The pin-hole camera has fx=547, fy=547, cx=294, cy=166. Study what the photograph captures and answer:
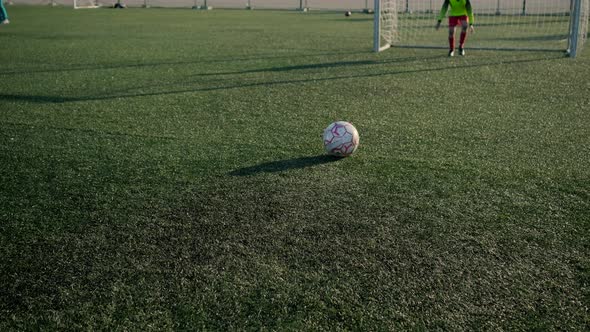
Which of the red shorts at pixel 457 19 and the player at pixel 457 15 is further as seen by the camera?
the red shorts at pixel 457 19

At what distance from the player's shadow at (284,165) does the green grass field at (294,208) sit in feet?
0.13

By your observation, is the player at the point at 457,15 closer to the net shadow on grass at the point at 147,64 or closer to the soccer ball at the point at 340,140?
the net shadow on grass at the point at 147,64

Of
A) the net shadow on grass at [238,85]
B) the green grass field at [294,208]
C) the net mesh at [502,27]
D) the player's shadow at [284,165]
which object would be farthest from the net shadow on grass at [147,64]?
the player's shadow at [284,165]

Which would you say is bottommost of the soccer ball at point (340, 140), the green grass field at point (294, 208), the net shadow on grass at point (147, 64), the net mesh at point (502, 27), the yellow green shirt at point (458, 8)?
the green grass field at point (294, 208)

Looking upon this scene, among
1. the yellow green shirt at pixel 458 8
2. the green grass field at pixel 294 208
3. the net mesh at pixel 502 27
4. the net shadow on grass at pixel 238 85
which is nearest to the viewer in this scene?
the green grass field at pixel 294 208

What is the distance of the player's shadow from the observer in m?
4.72

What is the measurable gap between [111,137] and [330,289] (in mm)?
3730

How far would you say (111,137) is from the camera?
5809 millimetres

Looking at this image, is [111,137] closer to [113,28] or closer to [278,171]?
[278,171]

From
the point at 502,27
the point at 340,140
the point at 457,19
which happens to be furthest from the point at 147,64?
the point at 502,27

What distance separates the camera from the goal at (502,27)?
1219 centimetres

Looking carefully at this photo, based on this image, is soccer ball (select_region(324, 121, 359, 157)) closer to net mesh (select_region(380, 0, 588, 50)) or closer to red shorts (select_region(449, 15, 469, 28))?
red shorts (select_region(449, 15, 469, 28))

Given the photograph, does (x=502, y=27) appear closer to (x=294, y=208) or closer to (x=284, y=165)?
(x=284, y=165)

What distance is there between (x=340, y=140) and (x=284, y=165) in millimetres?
555
